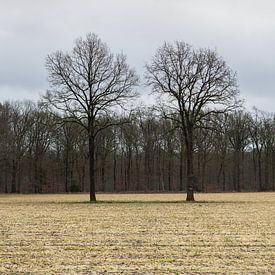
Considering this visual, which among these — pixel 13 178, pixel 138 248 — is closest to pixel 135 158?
pixel 13 178

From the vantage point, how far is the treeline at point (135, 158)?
8631 centimetres

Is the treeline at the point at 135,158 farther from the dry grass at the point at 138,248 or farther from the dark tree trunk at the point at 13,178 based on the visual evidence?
the dry grass at the point at 138,248

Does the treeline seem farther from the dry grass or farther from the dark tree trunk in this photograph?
the dry grass

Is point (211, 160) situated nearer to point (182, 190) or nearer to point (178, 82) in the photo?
point (182, 190)

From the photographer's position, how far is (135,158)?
9481cm

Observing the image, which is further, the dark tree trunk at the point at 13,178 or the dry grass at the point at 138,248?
the dark tree trunk at the point at 13,178

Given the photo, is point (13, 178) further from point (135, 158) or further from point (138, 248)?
point (138, 248)

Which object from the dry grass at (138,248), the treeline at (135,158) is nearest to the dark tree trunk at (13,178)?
Answer: the treeline at (135,158)

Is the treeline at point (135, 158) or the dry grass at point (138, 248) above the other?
the treeline at point (135, 158)

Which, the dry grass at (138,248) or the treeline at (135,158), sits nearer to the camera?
the dry grass at (138,248)

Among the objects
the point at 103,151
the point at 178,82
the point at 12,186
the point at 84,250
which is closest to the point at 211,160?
the point at 103,151

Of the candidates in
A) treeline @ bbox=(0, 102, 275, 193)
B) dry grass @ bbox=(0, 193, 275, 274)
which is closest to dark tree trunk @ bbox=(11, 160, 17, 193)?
treeline @ bbox=(0, 102, 275, 193)

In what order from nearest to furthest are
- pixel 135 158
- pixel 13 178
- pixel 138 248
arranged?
1. pixel 138 248
2. pixel 13 178
3. pixel 135 158

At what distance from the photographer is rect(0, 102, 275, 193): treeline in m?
86.3
